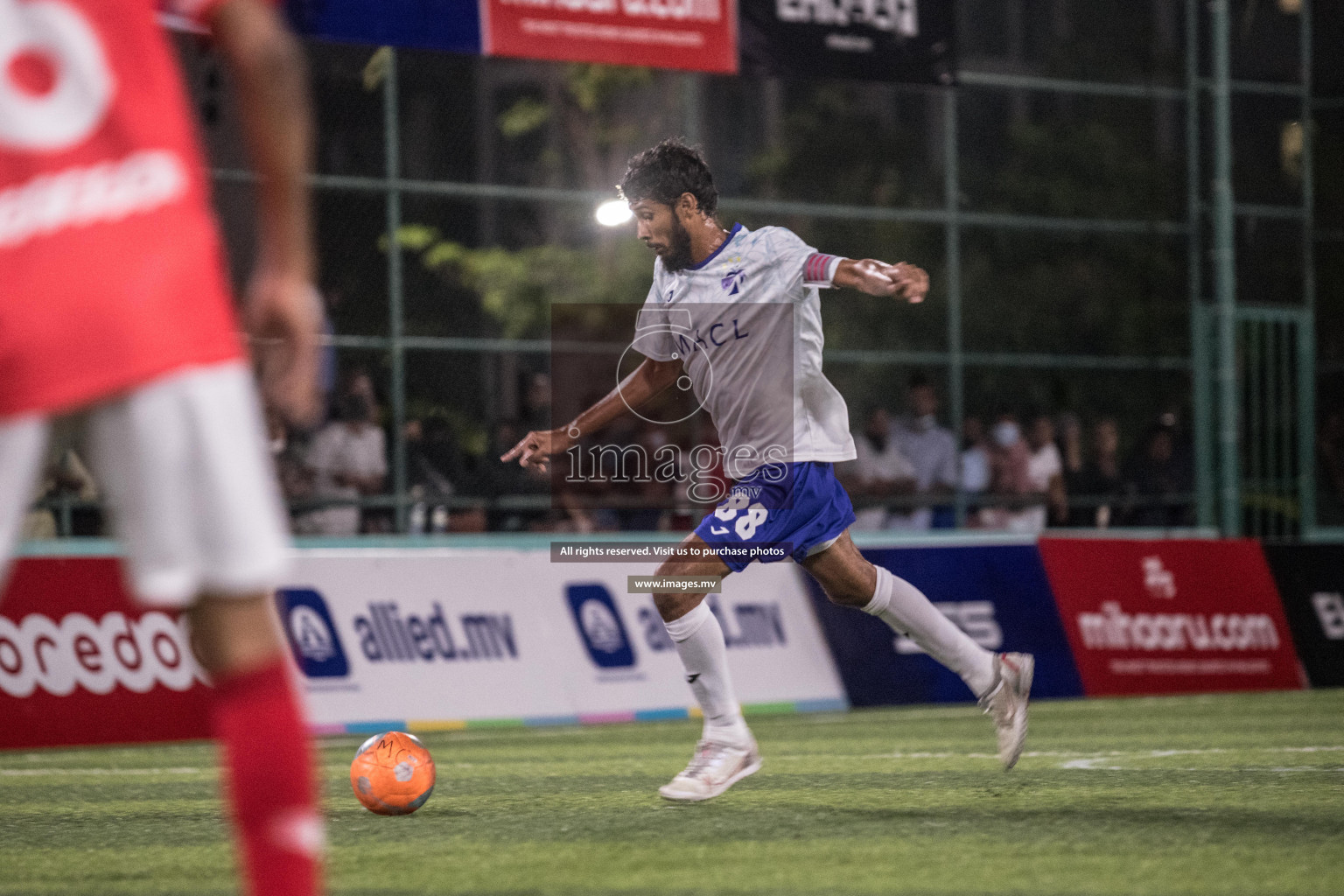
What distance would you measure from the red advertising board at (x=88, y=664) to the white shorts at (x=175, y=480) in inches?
317

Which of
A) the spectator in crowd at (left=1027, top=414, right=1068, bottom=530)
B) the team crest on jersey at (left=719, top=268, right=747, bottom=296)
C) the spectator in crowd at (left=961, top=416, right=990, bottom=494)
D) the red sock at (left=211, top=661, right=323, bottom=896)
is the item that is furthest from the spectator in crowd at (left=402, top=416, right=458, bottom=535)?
the red sock at (left=211, top=661, right=323, bottom=896)

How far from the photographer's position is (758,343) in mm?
7020

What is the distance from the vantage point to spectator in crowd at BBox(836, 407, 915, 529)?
15406mm

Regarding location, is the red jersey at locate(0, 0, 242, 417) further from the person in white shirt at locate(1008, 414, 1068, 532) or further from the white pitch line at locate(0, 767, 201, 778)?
the person in white shirt at locate(1008, 414, 1068, 532)

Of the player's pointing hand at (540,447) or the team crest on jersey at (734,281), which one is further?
the player's pointing hand at (540,447)

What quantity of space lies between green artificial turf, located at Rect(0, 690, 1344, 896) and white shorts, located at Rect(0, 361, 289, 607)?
193 centimetres

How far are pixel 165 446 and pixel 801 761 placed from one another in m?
5.85

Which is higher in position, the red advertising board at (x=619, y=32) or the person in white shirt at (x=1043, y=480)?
the red advertising board at (x=619, y=32)

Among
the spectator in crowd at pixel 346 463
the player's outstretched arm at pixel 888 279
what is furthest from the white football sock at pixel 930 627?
the spectator in crowd at pixel 346 463

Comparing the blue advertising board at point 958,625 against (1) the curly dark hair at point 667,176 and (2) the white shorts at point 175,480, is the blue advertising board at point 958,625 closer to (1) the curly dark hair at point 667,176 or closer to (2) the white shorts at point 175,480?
(1) the curly dark hair at point 667,176

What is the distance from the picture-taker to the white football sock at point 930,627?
6.95 m

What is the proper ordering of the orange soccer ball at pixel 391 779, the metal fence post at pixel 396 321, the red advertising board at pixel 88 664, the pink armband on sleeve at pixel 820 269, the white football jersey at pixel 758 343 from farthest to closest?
the metal fence post at pixel 396 321
the red advertising board at pixel 88 664
the white football jersey at pixel 758 343
the pink armband on sleeve at pixel 820 269
the orange soccer ball at pixel 391 779

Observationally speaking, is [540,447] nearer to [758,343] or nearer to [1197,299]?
[758,343]

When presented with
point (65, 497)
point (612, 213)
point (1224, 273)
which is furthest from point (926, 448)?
point (65, 497)
